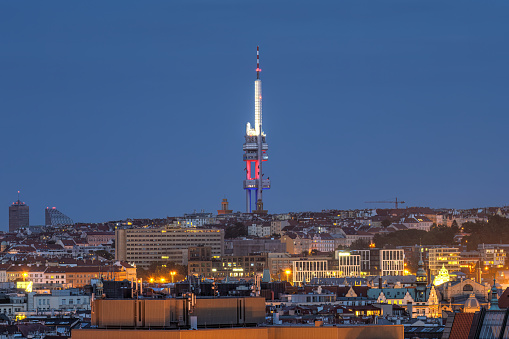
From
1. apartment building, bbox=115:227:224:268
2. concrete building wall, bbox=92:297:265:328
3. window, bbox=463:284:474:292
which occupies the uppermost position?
apartment building, bbox=115:227:224:268

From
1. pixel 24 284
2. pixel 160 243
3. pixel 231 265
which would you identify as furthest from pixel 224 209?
pixel 24 284

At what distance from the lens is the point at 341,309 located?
73.1 metres

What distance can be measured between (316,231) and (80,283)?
52.7 m

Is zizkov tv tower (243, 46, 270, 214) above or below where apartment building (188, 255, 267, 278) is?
above

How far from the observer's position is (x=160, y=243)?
5945 inches

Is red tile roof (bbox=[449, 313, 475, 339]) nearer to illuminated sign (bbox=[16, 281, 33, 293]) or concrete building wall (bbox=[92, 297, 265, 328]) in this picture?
concrete building wall (bbox=[92, 297, 265, 328])

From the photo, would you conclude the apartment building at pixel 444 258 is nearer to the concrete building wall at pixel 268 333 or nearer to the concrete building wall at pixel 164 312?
the concrete building wall at pixel 268 333

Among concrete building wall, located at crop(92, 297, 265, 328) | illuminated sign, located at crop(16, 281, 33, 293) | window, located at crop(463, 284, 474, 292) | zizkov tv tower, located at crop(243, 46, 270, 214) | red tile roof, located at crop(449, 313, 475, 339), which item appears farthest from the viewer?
zizkov tv tower, located at crop(243, 46, 270, 214)

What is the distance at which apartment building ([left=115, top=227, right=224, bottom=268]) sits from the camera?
148375 mm

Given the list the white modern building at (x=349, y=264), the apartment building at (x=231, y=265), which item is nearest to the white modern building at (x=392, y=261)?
the white modern building at (x=349, y=264)

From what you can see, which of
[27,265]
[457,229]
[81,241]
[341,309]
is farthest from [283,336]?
[81,241]

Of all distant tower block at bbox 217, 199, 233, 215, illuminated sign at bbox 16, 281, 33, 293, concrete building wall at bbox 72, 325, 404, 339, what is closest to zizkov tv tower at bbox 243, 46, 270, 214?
distant tower block at bbox 217, 199, 233, 215

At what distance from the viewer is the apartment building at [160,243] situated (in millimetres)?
148375

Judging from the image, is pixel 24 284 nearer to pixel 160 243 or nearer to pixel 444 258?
pixel 444 258
